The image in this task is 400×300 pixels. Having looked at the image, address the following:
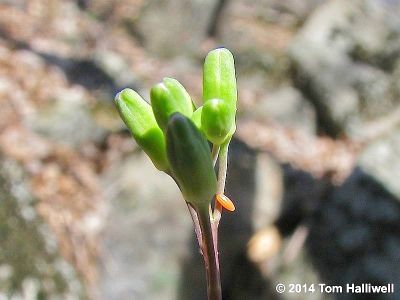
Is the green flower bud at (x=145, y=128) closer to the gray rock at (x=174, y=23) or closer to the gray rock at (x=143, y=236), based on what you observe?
the gray rock at (x=143, y=236)

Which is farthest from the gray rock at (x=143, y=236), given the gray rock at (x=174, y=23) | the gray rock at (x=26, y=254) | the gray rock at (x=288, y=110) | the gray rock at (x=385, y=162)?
the gray rock at (x=174, y=23)

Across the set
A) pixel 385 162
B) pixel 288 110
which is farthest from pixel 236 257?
pixel 288 110

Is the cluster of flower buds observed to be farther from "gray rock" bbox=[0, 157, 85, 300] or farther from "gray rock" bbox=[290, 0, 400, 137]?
"gray rock" bbox=[290, 0, 400, 137]

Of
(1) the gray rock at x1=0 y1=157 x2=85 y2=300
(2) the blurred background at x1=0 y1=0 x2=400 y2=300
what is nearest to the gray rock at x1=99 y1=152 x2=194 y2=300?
(2) the blurred background at x1=0 y1=0 x2=400 y2=300

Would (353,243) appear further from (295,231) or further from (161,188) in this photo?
(161,188)

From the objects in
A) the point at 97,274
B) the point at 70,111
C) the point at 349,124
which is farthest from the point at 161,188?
the point at 349,124

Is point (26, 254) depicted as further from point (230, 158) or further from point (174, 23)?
point (174, 23)
